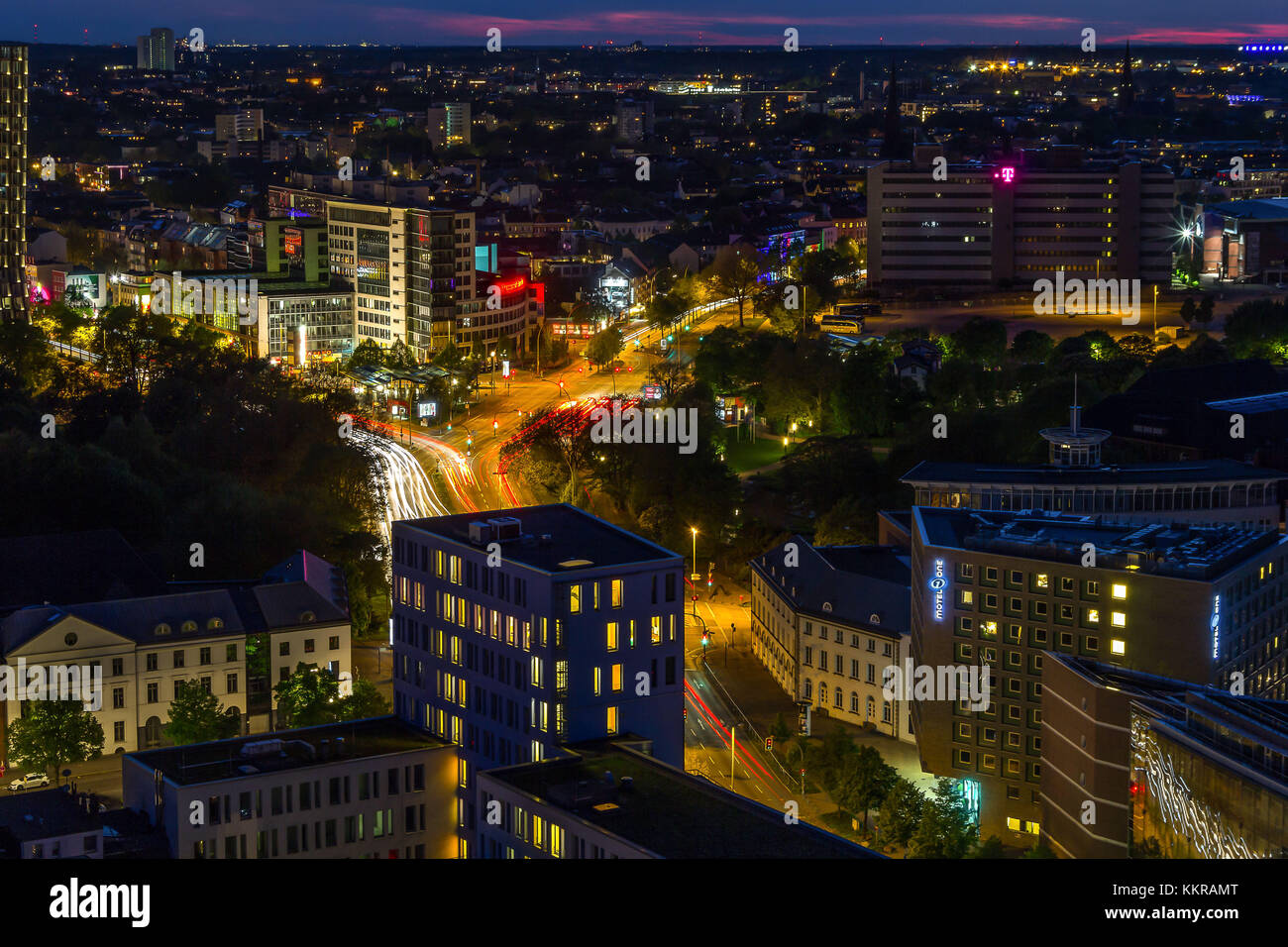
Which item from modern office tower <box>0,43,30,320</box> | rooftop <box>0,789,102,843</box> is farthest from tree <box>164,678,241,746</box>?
modern office tower <box>0,43,30,320</box>

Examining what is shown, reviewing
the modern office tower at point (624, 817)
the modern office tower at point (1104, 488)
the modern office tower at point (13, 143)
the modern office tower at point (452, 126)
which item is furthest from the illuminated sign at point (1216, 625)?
the modern office tower at point (452, 126)

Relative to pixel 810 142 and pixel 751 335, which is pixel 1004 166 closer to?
pixel 751 335

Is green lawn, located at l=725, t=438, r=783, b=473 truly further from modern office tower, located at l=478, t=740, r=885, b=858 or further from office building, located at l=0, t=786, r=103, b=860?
office building, located at l=0, t=786, r=103, b=860

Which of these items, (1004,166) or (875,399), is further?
(1004,166)
